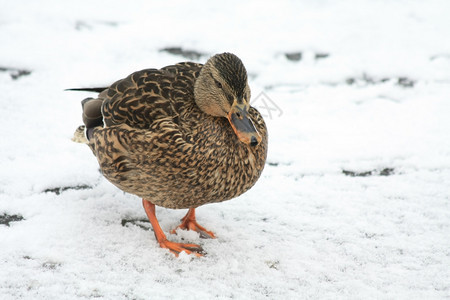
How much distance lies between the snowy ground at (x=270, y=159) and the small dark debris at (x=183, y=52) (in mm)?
68

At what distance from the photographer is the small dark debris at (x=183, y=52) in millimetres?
6059

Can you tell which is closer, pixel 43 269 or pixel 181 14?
pixel 43 269

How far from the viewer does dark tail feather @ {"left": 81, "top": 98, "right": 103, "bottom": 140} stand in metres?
3.46

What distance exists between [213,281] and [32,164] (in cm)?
184

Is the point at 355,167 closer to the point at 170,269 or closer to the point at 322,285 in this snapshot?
the point at 322,285

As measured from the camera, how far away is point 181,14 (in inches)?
282

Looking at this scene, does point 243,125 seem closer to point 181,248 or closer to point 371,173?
point 181,248

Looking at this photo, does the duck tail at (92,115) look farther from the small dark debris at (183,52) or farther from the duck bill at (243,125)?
the small dark debris at (183,52)

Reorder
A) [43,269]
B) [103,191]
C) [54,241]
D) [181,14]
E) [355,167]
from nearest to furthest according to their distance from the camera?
[43,269]
[54,241]
[103,191]
[355,167]
[181,14]

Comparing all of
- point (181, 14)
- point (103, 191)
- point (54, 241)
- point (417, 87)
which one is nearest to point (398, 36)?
point (417, 87)

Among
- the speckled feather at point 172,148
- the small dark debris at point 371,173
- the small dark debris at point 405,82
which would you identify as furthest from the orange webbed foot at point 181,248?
the small dark debris at point 405,82

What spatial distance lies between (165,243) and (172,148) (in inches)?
25.3

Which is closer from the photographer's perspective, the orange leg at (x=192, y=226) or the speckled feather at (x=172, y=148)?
the speckled feather at (x=172, y=148)

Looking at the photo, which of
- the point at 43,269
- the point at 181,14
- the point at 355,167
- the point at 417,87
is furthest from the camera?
the point at 181,14
